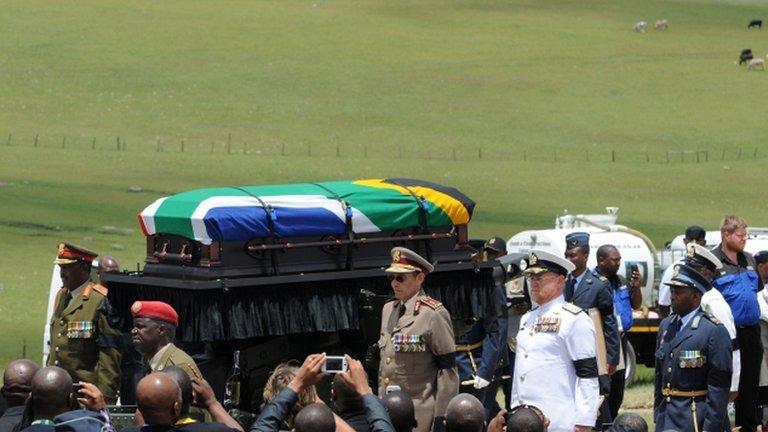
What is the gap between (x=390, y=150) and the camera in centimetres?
6109

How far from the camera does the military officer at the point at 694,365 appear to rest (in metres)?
10.8

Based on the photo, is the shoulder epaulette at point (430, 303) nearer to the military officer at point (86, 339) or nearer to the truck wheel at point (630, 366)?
the military officer at point (86, 339)

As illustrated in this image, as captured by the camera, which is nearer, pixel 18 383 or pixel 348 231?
pixel 18 383

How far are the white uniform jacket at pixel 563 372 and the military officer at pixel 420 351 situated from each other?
2.91 ft

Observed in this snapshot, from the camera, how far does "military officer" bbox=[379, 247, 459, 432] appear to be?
36.3 ft

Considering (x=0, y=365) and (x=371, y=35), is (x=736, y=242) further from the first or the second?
(x=371, y=35)

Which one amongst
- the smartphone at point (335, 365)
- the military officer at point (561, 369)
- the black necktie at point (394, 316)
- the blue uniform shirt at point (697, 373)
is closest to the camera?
the smartphone at point (335, 365)

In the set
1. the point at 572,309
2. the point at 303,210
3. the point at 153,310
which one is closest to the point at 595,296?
the point at 303,210

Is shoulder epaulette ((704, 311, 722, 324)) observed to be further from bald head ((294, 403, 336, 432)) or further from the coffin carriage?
bald head ((294, 403, 336, 432))

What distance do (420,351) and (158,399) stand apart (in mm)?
3830

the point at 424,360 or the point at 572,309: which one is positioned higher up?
the point at 572,309

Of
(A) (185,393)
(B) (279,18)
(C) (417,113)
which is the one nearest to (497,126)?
(C) (417,113)

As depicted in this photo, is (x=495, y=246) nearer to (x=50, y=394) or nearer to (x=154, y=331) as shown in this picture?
(x=154, y=331)

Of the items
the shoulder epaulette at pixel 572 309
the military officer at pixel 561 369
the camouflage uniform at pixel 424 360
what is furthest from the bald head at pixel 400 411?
the camouflage uniform at pixel 424 360
